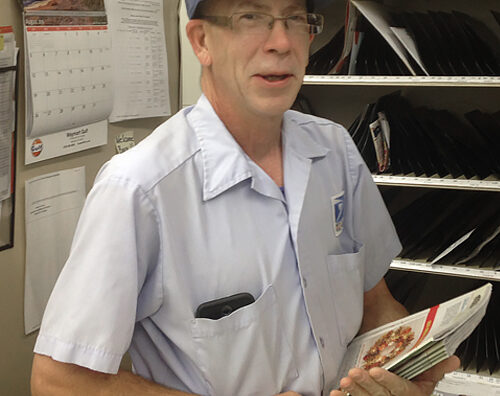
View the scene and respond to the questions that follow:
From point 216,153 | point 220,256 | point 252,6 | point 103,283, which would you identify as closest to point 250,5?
point 252,6

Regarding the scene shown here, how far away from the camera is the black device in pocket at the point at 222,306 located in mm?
1126

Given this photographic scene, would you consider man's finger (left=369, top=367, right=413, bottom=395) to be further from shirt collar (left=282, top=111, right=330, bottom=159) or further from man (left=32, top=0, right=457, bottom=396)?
shirt collar (left=282, top=111, right=330, bottom=159)

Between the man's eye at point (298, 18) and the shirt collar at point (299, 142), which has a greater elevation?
the man's eye at point (298, 18)

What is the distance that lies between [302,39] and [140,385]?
0.74 meters

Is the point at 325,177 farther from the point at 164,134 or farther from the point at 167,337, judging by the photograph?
the point at 167,337

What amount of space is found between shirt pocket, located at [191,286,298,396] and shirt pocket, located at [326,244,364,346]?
19 centimetres

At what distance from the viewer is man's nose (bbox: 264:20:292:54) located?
1.19 metres

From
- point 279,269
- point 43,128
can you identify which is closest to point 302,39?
point 279,269

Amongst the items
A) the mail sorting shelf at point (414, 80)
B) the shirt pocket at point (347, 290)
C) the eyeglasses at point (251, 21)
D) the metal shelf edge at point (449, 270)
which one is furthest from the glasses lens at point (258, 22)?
the metal shelf edge at point (449, 270)

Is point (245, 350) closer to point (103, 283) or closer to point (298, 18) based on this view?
point (103, 283)

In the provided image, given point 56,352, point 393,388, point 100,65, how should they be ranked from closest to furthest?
point 56,352, point 393,388, point 100,65

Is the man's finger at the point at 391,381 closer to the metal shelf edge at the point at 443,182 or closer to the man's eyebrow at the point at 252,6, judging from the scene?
the man's eyebrow at the point at 252,6

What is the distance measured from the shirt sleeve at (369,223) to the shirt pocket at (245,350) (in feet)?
1.30

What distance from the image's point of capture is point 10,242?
172 centimetres
